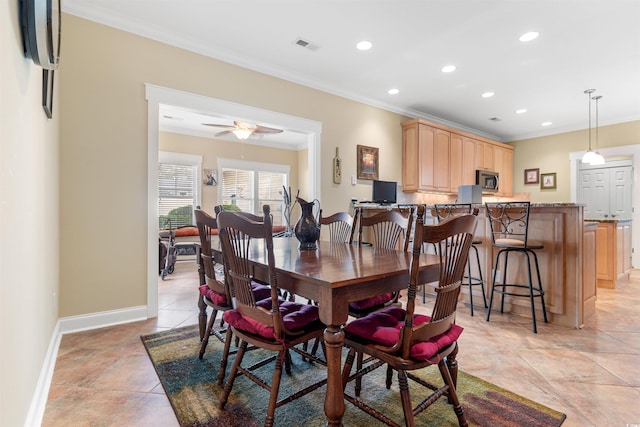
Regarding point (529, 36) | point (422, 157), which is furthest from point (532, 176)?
point (529, 36)

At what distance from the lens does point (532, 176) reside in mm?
6969

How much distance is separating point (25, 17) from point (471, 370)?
2.84m

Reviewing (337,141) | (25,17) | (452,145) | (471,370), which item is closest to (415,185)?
(452,145)

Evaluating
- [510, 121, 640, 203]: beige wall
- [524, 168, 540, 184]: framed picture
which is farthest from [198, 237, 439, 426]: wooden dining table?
[524, 168, 540, 184]: framed picture

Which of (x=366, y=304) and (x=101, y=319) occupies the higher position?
(x=366, y=304)

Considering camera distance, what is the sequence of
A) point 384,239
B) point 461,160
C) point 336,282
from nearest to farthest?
point 336,282 < point 384,239 < point 461,160

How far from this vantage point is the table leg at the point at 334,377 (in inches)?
49.6

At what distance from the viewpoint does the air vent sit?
10.8ft

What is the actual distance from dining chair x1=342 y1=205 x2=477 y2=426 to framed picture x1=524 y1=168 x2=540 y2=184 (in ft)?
22.6

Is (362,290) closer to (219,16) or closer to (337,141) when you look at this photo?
(219,16)

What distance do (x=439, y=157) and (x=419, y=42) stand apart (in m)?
2.55

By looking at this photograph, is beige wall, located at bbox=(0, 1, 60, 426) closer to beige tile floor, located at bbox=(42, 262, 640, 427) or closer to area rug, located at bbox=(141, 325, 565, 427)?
beige tile floor, located at bbox=(42, 262, 640, 427)

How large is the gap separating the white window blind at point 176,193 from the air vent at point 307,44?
4434 mm

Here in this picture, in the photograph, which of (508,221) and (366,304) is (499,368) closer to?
(366,304)
